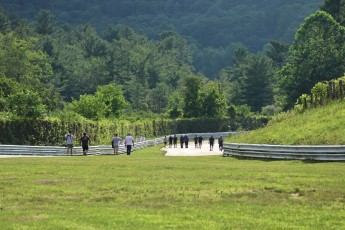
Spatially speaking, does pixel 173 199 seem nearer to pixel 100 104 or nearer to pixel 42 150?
pixel 42 150

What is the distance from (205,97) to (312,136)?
87701mm

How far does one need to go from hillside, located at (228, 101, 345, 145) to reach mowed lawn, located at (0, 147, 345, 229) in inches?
434

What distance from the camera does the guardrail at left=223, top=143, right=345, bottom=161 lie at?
31281 millimetres

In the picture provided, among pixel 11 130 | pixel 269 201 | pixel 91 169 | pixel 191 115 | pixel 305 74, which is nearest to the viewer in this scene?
pixel 269 201

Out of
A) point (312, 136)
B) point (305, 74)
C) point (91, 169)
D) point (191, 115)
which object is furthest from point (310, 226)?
point (191, 115)

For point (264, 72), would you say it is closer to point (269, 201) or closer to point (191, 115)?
Result: point (191, 115)

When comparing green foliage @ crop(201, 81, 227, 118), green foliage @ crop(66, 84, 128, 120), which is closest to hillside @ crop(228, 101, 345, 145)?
green foliage @ crop(66, 84, 128, 120)

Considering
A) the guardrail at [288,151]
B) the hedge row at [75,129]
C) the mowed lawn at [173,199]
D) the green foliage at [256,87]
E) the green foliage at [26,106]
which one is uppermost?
the green foliage at [256,87]

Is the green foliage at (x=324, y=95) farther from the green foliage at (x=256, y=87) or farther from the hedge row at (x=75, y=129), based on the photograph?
the green foliage at (x=256, y=87)

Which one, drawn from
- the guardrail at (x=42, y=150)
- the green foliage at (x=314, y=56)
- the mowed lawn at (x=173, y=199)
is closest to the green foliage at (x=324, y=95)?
the guardrail at (x=42, y=150)

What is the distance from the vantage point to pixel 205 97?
409 feet

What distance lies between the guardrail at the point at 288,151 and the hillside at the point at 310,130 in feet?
6.14

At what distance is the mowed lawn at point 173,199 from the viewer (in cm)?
1449

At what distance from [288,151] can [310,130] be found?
169 inches
